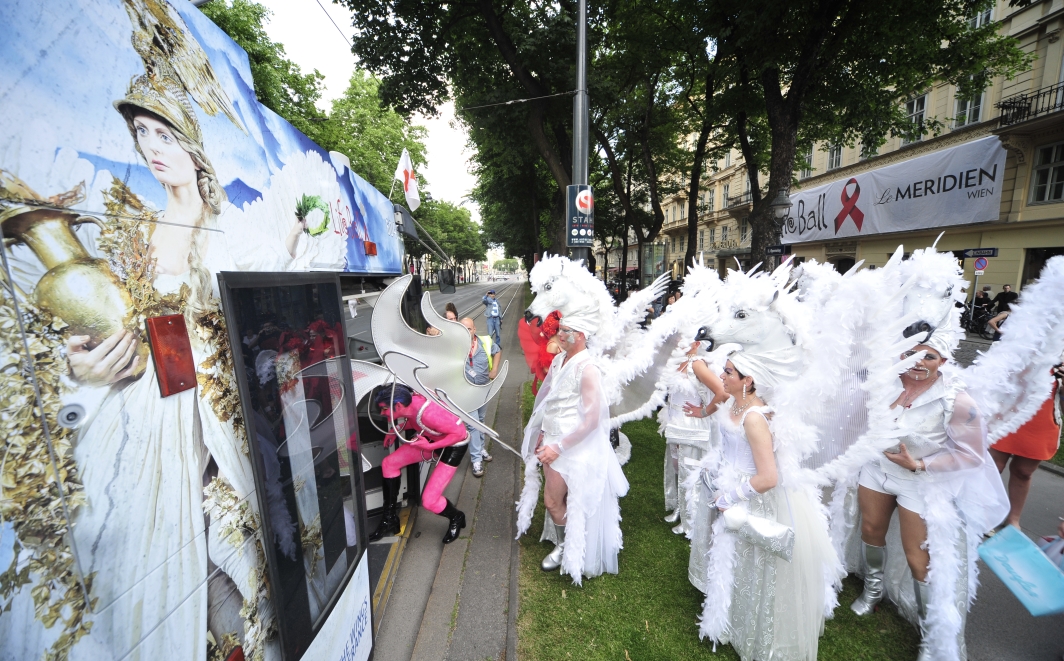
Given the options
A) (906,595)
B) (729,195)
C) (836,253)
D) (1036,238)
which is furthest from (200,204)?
(729,195)

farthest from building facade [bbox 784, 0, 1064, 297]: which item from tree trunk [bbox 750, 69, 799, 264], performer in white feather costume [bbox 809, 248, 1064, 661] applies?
performer in white feather costume [bbox 809, 248, 1064, 661]

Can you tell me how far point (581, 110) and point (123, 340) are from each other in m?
6.95

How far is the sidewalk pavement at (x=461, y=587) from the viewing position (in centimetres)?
272

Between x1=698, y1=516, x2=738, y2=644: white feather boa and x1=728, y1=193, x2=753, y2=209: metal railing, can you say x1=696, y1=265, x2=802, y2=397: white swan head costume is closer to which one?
x1=698, y1=516, x2=738, y2=644: white feather boa

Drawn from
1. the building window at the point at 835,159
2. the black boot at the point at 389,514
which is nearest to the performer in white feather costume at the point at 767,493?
the black boot at the point at 389,514

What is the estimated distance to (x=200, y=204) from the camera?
4.38 feet

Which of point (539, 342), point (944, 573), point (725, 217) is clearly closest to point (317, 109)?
point (539, 342)

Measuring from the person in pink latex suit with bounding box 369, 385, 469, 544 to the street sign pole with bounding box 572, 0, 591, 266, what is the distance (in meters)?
3.94

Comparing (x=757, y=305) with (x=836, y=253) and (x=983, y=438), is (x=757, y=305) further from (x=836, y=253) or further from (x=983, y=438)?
(x=836, y=253)

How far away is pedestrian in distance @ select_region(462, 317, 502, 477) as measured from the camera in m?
2.98

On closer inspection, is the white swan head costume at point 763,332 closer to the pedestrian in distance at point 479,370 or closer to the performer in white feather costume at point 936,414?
the performer in white feather costume at point 936,414

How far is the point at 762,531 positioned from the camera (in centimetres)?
222

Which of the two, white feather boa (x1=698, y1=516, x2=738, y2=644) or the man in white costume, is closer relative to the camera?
white feather boa (x1=698, y1=516, x2=738, y2=644)

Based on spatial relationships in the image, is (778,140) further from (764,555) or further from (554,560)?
(554,560)
